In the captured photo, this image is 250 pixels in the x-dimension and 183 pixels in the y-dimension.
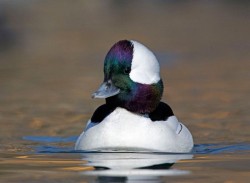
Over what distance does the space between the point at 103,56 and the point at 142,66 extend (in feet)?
36.1

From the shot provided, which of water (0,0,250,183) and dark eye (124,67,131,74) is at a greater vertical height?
dark eye (124,67,131,74)

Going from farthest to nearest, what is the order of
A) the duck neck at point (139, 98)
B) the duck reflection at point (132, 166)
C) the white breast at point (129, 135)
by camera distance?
the duck neck at point (139, 98) → the white breast at point (129, 135) → the duck reflection at point (132, 166)

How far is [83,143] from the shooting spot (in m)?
12.0

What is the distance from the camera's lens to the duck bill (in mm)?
11508

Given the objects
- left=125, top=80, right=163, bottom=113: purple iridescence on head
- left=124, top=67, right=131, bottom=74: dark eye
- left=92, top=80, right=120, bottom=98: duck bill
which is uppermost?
left=124, top=67, right=131, bottom=74: dark eye

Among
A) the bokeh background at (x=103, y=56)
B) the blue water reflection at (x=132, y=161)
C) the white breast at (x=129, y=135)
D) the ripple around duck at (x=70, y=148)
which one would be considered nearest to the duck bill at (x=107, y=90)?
the white breast at (x=129, y=135)

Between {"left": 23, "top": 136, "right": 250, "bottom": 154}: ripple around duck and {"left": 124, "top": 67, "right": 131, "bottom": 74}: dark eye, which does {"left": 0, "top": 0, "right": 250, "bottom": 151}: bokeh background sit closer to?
{"left": 23, "top": 136, "right": 250, "bottom": 154}: ripple around duck

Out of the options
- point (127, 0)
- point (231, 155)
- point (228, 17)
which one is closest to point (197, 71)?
point (231, 155)

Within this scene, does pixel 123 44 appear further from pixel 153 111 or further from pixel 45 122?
pixel 45 122

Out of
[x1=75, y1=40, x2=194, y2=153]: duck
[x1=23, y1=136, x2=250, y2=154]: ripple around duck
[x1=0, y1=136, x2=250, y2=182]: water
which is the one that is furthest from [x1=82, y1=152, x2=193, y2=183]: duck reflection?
[x1=23, y1=136, x2=250, y2=154]: ripple around duck

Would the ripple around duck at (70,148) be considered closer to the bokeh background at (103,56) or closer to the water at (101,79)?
the water at (101,79)

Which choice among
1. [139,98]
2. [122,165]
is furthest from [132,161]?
[139,98]

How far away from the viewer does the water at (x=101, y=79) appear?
36.1ft

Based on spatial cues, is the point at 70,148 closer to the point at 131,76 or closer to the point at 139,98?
the point at 139,98
